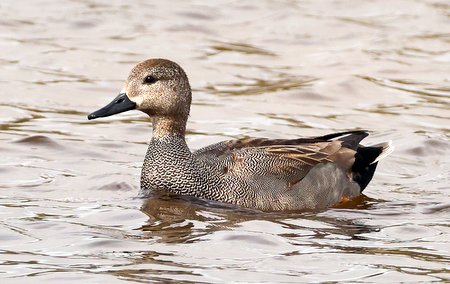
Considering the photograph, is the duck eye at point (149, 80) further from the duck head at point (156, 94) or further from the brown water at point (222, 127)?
the brown water at point (222, 127)

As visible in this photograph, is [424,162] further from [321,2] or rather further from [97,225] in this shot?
[321,2]

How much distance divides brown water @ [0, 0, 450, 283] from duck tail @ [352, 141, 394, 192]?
0.19 meters

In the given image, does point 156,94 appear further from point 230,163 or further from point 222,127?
point 222,127

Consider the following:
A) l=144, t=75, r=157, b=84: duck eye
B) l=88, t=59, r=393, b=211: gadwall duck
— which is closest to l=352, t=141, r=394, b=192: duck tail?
l=88, t=59, r=393, b=211: gadwall duck

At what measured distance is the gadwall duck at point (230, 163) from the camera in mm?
10750

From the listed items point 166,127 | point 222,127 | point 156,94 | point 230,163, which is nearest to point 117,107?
point 156,94

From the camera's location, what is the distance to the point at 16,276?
8312 millimetres

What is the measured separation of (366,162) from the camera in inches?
459

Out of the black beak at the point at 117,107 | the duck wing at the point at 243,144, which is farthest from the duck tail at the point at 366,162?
the black beak at the point at 117,107

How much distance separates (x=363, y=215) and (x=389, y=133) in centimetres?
321

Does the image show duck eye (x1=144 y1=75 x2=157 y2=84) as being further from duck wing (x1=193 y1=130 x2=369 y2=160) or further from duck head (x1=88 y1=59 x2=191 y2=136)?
duck wing (x1=193 y1=130 x2=369 y2=160)

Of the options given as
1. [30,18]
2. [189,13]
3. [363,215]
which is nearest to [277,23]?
[189,13]

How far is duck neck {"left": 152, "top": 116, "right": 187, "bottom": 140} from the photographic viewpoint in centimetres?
1124

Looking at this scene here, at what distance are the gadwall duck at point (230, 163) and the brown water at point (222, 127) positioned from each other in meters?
0.20
